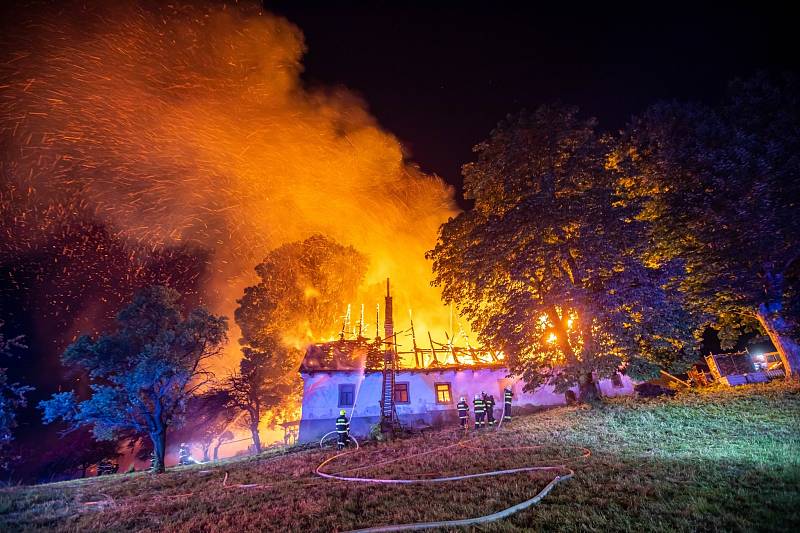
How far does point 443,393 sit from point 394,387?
12.4 ft

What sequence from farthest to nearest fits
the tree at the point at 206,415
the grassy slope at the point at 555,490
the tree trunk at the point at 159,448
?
the tree at the point at 206,415
the tree trunk at the point at 159,448
the grassy slope at the point at 555,490

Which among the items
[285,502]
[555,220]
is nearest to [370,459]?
[285,502]

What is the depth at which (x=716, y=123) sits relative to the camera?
14922mm

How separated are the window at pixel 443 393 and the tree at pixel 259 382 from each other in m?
14.8

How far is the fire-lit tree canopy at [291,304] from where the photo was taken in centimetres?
3100

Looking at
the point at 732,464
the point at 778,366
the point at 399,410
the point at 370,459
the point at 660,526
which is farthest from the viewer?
the point at 399,410

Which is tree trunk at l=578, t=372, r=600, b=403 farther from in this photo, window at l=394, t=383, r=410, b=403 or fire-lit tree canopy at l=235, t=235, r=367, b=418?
fire-lit tree canopy at l=235, t=235, r=367, b=418

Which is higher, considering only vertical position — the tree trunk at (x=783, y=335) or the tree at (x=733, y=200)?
the tree at (x=733, y=200)

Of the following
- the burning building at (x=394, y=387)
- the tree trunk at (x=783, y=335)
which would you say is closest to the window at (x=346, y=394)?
the burning building at (x=394, y=387)

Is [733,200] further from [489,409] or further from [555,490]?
[555,490]

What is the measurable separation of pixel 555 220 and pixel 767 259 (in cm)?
870

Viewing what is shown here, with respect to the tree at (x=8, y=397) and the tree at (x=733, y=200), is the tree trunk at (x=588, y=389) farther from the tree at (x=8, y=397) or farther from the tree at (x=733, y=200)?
the tree at (x=8, y=397)

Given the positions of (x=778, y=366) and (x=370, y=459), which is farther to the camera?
(x=778, y=366)

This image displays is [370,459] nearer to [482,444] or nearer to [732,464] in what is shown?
[482,444]
